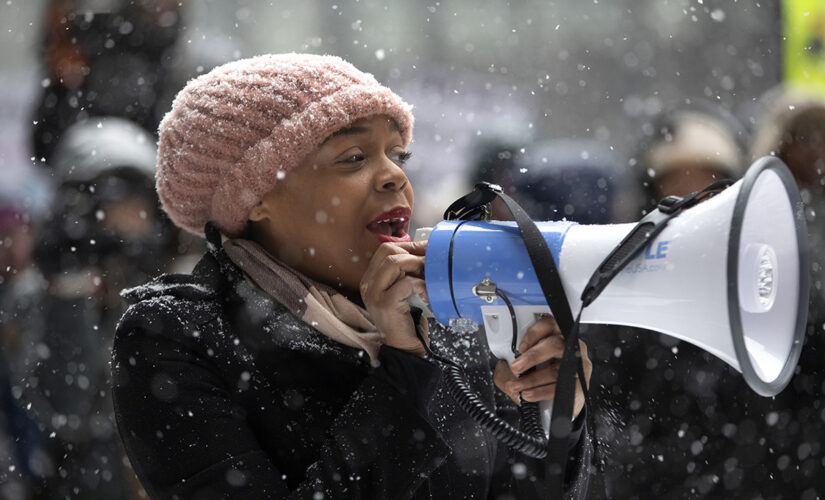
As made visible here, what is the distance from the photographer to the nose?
179 cm

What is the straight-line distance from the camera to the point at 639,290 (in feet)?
4.67

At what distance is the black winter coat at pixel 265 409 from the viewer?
1.52 metres

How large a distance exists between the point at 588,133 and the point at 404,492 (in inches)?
107

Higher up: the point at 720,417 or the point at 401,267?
the point at 401,267

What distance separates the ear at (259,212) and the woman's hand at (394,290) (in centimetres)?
33

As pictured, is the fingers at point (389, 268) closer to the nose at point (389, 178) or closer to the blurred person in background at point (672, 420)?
the nose at point (389, 178)

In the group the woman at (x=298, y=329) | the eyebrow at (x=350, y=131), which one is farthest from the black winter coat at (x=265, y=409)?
the eyebrow at (x=350, y=131)

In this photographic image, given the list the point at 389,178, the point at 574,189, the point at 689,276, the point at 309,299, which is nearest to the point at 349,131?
the point at 389,178

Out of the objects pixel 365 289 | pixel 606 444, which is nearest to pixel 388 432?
pixel 365 289

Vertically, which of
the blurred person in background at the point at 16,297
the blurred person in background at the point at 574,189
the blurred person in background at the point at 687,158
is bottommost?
the blurred person in background at the point at 16,297

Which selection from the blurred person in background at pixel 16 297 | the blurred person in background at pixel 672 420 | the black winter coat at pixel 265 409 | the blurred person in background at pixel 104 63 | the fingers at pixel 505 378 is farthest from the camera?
the blurred person in background at pixel 104 63

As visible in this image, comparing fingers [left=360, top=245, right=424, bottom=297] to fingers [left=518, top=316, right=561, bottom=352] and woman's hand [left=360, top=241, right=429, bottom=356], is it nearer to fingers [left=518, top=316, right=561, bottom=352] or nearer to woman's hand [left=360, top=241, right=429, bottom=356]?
woman's hand [left=360, top=241, right=429, bottom=356]

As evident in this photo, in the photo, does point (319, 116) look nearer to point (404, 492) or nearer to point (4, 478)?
point (404, 492)

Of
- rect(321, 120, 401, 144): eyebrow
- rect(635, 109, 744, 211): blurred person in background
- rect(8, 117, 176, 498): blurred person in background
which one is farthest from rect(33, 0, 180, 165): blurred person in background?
rect(635, 109, 744, 211): blurred person in background
